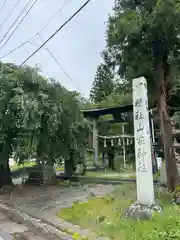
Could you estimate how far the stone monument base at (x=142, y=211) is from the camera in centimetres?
493

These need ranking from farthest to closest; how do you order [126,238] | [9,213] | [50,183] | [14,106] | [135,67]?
[50,183] → [14,106] → [135,67] → [9,213] → [126,238]

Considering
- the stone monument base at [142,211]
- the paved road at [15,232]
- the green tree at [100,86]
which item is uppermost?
the green tree at [100,86]

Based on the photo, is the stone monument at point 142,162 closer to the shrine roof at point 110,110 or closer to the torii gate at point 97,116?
the shrine roof at point 110,110

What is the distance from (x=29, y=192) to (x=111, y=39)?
618 centimetres

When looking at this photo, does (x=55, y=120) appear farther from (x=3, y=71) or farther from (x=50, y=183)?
(x=50, y=183)

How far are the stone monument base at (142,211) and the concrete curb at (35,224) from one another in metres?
1.27

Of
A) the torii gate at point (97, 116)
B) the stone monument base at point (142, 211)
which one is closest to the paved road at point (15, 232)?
the stone monument base at point (142, 211)

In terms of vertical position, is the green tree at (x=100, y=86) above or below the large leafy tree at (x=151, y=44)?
above

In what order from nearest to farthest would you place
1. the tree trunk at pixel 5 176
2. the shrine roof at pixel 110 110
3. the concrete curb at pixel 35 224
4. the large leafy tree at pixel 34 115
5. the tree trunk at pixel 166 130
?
the concrete curb at pixel 35 224
the tree trunk at pixel 166 130
the large leafy tree at pixel 34 115
the tree trunk at pixel 5 176
the shrine roof at pixel 110 110

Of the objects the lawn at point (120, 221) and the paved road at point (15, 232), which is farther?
the paved road at point (15, 232)

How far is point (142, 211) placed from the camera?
5.04m

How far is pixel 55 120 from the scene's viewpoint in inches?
341

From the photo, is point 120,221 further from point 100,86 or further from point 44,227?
point 100,86

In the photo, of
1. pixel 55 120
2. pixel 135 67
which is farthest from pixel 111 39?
pixel 55 120
